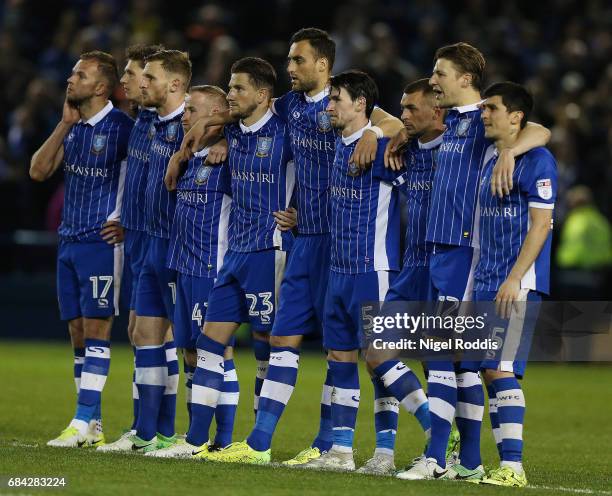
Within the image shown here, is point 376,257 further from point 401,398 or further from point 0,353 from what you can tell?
point 0,353

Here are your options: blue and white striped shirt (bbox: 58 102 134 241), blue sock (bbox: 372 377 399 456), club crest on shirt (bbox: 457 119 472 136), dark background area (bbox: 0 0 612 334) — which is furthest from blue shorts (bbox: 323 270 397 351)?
dark background area (bbox: 0 0 612 334)

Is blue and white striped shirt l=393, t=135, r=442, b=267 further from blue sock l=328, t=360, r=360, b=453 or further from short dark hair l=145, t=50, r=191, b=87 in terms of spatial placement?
short dark hair l=145, t=50, r=191, b=87

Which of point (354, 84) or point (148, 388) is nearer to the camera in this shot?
point (354, 84)

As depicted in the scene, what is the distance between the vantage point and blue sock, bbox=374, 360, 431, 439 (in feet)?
28.9

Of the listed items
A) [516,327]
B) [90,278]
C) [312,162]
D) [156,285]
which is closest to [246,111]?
[312,162]

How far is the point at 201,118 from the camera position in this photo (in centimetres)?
966

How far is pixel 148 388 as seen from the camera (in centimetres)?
964

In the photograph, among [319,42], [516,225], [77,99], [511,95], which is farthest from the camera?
[77,99]

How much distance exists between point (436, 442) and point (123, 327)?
34.5ft

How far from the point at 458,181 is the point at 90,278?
303 cm

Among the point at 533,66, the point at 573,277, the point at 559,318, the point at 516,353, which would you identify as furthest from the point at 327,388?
the point at 533,66

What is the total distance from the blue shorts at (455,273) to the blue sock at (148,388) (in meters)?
2.18

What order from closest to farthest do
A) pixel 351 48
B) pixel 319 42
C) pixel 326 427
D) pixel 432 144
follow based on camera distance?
pixel 432 144 → pixel 319 42 → pixel 326 427 → pixel 351 48

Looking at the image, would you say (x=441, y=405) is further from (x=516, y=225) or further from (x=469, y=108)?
(x=469, y=108)
